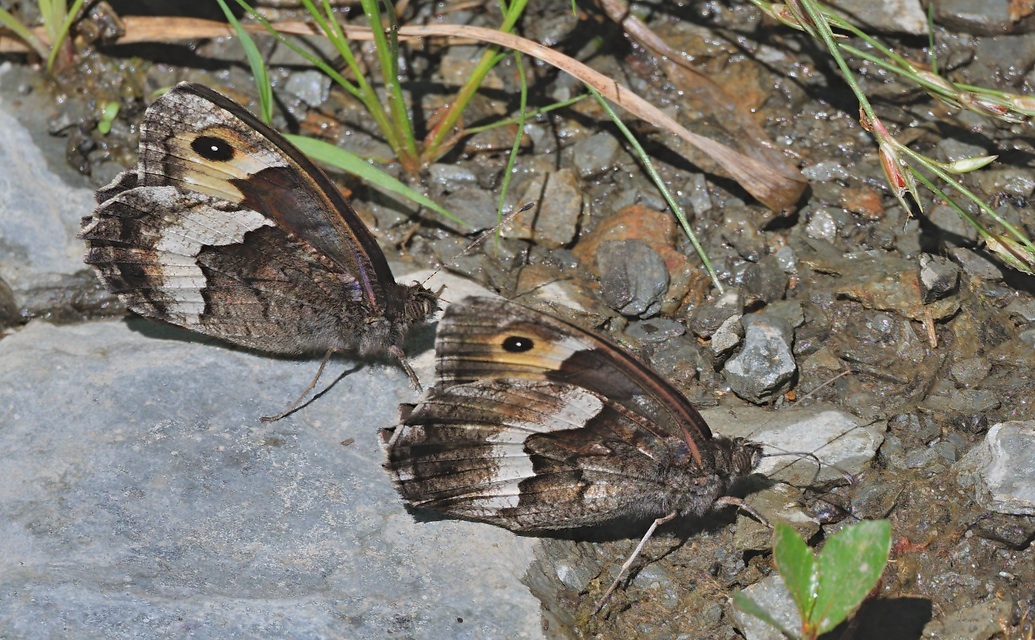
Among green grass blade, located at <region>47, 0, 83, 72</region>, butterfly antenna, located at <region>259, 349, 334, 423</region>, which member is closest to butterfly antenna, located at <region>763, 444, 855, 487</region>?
butterfly antenna, located at <region>259, 349, 334, 423</region>

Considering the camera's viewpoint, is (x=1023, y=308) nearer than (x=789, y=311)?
Yes

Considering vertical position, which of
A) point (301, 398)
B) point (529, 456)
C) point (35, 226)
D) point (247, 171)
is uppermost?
point (247, 171)

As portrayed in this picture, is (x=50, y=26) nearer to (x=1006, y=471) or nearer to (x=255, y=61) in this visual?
(x=255, y=61)

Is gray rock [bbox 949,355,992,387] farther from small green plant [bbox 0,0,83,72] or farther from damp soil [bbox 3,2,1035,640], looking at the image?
small green plant [bbox 0,0,83,72]

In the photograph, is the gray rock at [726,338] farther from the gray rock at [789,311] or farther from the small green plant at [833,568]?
the small green plant at [833,568]

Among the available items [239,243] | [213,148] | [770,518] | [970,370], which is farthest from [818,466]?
[213,148]

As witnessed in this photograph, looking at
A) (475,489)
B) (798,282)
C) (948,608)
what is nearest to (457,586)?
(475,489)

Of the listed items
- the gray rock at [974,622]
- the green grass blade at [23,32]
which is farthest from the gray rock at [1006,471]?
the green grass blade at [23,32]
